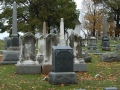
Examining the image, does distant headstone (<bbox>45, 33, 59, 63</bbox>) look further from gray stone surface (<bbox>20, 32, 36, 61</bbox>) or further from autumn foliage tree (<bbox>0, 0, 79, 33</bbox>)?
autumn foliage tree (<bbox>0, 0, 79, 33</bbox>)

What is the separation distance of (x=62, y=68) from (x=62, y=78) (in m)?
0.38

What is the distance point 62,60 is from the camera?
11.2m

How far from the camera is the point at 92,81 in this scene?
11570mm

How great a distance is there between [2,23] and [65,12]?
33.6 ft

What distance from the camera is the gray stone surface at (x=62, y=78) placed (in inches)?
427

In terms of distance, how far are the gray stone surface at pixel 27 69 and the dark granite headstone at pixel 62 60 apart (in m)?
3.04

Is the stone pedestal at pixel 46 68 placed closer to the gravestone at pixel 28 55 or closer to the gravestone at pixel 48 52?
the gravestone at pixel 48 52

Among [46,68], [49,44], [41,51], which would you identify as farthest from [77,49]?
[46,68]

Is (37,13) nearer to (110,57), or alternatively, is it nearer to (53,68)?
(110,57)

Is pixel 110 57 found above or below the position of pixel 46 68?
above

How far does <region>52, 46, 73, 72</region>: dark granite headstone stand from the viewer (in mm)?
11078

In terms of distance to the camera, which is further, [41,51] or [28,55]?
[41,51]

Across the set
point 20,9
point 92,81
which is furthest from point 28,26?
point 92,81

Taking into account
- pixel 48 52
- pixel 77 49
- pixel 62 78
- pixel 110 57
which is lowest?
pixel 62 78
